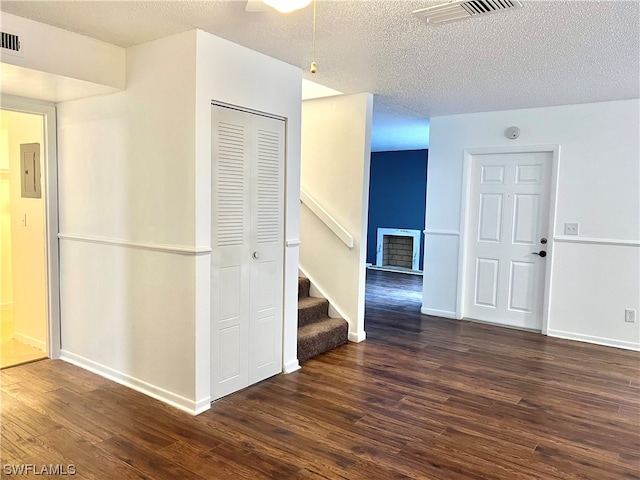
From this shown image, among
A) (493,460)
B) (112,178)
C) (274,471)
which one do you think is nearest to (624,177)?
(493,460)

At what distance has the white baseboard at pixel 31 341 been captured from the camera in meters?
3.95

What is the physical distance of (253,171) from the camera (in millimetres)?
3271

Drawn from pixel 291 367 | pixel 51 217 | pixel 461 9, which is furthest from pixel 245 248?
pixel 461 9

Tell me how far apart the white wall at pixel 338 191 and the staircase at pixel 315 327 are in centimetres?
13

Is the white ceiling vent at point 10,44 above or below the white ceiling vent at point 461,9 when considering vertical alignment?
below

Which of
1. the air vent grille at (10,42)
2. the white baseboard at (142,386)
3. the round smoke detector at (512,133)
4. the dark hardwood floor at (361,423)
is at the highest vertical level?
the air vent grille at (10,42)

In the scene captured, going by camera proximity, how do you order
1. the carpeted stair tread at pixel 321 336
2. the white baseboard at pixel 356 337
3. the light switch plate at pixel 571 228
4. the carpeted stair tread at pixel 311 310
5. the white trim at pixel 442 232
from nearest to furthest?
the carpeted stair tread at pixel 321 336
the carpeted stair tread at pixel 311 310
the white baseboard at pixel 356 337
the light switch plate at pixel 571 228
the white trim at pixel 442 232

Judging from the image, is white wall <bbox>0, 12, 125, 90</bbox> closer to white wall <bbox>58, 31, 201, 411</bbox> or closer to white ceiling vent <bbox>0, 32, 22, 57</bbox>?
white ceiling vent <bbox>0, 32, 22, 57</bbox>

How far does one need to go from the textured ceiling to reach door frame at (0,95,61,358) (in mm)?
1030

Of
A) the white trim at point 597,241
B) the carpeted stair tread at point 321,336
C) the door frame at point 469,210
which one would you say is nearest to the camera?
the carpeted stair tread at point 321,336

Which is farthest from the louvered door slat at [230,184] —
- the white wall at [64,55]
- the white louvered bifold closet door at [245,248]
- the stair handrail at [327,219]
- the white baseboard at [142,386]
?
the stair handrail at [327,219]

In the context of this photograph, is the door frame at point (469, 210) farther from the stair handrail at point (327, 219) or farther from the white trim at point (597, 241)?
the stair handrail at point (327, 219)

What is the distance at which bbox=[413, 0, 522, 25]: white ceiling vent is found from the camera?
231 cm

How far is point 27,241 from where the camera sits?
13.1ft
